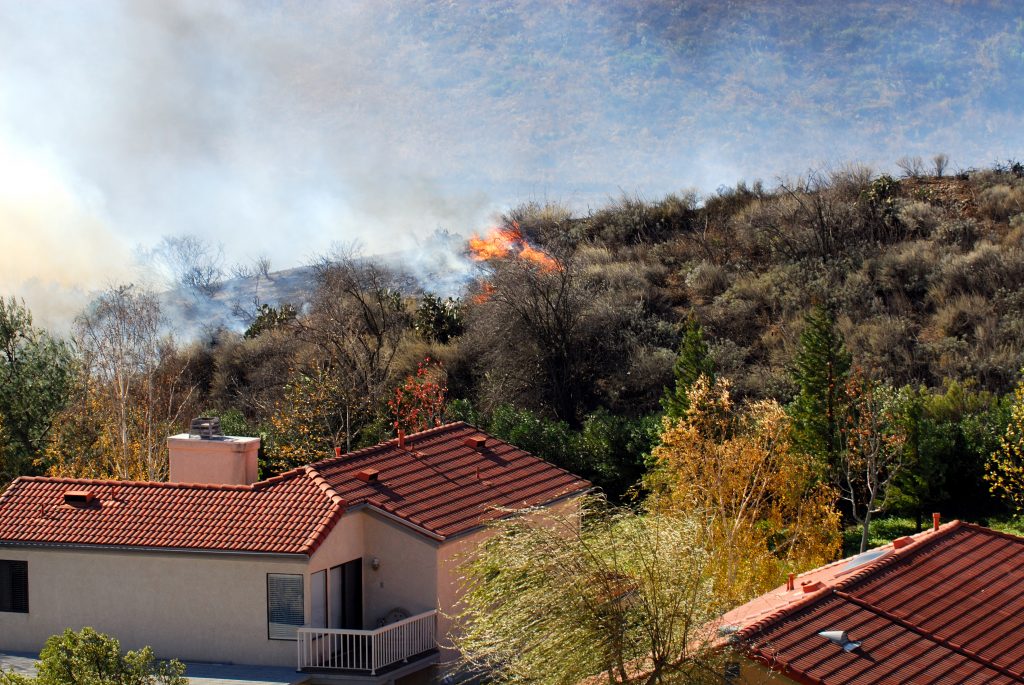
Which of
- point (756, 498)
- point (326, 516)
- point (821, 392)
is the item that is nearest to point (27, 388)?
point (326, 516)

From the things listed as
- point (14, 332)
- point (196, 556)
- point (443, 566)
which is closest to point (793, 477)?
point (443, 566)

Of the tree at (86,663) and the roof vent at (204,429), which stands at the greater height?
the roof vent at (204,429)

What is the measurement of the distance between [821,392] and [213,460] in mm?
16569

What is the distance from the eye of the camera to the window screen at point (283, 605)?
23.1 meters

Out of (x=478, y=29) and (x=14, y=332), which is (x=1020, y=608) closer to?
(x=14, y=332)

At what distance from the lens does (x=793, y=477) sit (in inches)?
1170

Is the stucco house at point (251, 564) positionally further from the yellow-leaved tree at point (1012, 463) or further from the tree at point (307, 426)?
the tree at point (307, 426)

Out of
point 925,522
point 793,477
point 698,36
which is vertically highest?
point 698,36

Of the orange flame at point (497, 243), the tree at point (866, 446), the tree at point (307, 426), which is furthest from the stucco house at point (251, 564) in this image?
the orange flame at point (497, 243)

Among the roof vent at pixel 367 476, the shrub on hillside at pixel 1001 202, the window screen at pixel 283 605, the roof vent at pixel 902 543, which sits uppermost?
the shrub on hillside at pixel 1001 202

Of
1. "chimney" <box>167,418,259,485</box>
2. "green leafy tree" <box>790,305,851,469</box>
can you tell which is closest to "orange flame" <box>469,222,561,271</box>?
"green leafy tree" <box>790,305,851,469</box>

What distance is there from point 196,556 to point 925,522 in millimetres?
20187

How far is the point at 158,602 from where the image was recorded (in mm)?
23781

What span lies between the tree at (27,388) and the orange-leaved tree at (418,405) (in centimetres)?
974
